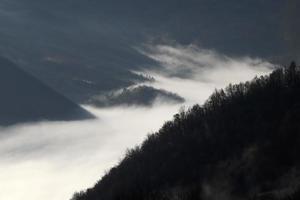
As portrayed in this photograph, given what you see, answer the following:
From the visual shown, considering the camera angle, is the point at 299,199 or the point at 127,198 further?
the point at 127,198

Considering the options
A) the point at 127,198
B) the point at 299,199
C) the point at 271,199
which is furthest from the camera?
the point at 271,199

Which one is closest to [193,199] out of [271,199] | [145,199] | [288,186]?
[145,199]

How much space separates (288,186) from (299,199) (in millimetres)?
67237

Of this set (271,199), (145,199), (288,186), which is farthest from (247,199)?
(145,199)

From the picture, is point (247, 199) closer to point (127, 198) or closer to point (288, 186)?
point (288, 186)

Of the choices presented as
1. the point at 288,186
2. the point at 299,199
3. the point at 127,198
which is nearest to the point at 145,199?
the point at 127,198

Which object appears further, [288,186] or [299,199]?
[288,186]

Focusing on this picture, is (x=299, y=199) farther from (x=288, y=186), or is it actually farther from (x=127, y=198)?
(x=288, y=186)

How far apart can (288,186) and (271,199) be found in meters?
36.9

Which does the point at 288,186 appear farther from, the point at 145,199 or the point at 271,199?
the point at 145,199

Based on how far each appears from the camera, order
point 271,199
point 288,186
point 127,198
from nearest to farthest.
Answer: point 127,198 < point 271,199 < point 288,186

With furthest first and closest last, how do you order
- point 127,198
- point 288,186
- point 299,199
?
1. point 288,186
2. point 127,198
3. point 299,199

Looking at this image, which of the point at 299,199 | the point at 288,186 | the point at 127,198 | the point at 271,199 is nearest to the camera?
the point at 299,199

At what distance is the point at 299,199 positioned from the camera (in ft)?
420
